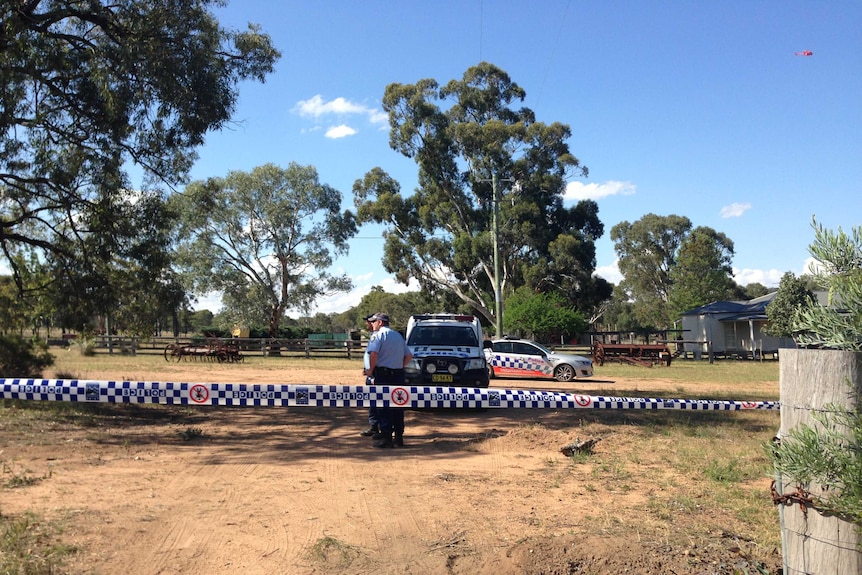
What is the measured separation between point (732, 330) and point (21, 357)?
42.4 m

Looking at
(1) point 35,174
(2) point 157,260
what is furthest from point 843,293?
(1) point 35,174

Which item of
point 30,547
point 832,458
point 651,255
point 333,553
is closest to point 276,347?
point 30,547

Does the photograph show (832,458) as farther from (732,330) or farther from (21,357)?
(732,330)

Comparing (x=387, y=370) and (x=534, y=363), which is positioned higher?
(x=387, y=370)

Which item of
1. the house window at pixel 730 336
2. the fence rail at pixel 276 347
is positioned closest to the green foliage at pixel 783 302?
the house window at pixel 730 336

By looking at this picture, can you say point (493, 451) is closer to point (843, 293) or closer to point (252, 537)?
point (252, 537)

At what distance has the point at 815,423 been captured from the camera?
3123mm

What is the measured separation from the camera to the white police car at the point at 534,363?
2117 centimetres

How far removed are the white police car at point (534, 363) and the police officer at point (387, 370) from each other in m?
11.9

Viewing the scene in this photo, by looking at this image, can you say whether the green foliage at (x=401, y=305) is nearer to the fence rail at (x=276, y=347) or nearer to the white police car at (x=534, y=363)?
the fence rail at (x=276, y=347)

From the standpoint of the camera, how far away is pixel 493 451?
9.20 m

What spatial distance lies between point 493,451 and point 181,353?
80.3ft

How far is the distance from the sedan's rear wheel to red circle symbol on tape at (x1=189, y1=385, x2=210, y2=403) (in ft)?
46.6

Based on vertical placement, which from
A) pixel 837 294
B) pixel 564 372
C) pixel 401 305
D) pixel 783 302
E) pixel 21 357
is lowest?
pixel 564 372
